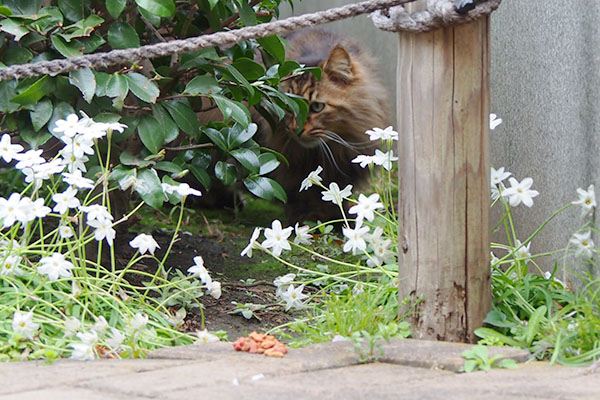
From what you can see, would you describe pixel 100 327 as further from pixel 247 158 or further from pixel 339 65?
pixel 339 65

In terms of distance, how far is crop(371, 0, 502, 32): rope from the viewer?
1.97 metres

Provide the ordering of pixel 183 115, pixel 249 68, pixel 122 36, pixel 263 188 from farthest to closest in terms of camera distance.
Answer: pixel 263 188
pixel 249 68
pixel 183 115
pixel 122 36

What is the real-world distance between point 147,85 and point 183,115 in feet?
0.80

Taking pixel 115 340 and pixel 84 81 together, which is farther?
pixel 84 81

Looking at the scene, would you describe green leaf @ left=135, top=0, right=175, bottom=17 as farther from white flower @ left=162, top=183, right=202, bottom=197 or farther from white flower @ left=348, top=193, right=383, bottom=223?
white flower @ left=348, top=193, right=383, bottom=223

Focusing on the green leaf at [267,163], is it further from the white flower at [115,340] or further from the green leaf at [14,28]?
the white flower at [115,340]

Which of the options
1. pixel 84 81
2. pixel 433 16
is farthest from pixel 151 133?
pixel 433 16

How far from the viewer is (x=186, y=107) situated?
2873 millimetres

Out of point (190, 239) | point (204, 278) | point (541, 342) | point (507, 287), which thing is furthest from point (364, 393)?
point (190, 239)

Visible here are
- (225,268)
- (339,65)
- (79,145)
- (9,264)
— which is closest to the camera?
(9,264)

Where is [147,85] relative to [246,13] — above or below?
below

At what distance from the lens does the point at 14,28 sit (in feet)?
8.40

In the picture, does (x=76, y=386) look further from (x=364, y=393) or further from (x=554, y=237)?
(x=554, y=237)

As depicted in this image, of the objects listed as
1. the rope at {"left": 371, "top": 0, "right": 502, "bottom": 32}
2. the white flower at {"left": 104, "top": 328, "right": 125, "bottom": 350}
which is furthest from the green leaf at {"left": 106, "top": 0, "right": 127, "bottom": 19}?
the white flower at {"left": 104, "top": 328, "right": 125, "bottom": 350}
